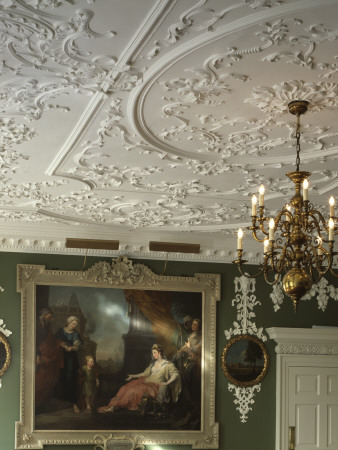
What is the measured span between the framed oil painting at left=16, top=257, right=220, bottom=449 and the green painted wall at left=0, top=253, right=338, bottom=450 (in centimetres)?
13

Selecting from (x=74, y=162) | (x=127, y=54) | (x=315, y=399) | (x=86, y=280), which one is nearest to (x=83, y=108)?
(x=127, y=54)

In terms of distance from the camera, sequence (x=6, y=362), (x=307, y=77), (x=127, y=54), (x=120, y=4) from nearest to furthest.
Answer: (x=120, y=4), (x=127, y=54), (x=307, y=77), (x=6, y=362)

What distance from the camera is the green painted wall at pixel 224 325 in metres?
9.40

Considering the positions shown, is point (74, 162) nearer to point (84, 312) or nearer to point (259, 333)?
point (84, 312)

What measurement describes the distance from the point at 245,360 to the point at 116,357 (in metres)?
1.77

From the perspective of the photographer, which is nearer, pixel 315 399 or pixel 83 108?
pixel 83 108

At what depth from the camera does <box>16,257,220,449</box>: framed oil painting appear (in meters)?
9.52

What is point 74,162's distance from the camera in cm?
641

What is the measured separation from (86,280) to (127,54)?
6.03 m

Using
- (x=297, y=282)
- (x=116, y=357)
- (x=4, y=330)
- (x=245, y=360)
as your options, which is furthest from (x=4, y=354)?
(x=297, y=282)

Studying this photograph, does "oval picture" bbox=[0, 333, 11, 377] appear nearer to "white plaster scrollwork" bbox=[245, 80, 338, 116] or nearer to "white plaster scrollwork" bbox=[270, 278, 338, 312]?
"white plaster scrollwork" bbox=[270, 278, 338, 312]

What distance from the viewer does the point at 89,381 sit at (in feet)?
31.7

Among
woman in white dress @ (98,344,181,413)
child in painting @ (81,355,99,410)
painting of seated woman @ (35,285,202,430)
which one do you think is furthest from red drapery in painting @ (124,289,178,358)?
child in painting @ (81,355,99,410)

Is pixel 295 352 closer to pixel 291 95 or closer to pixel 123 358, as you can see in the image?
pixel 123 358
